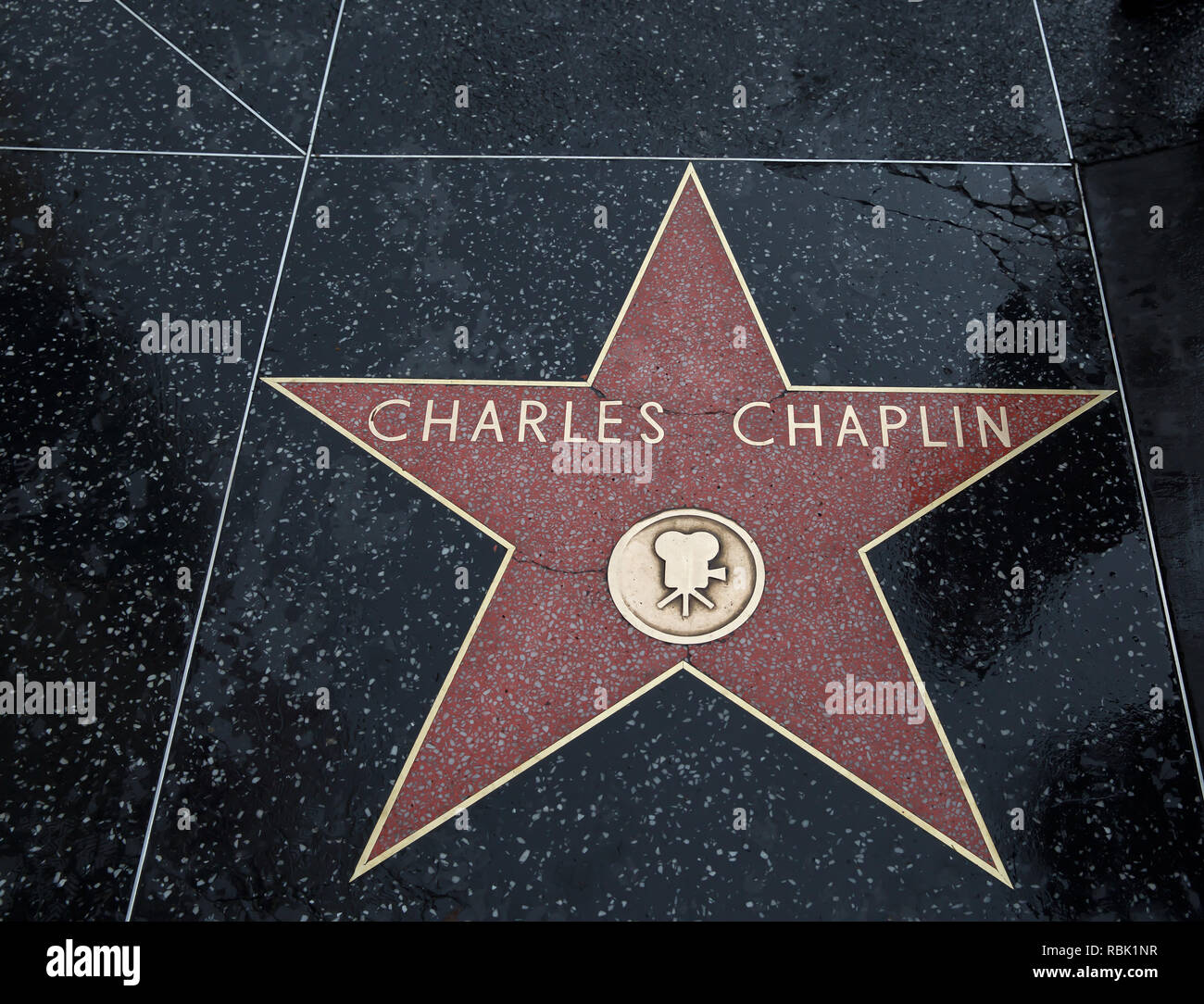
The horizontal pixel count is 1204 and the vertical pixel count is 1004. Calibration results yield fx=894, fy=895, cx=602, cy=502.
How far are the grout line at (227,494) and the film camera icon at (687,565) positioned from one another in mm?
978

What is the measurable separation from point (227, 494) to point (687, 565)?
1054 mm

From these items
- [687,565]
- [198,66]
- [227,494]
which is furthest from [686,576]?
[198,66]

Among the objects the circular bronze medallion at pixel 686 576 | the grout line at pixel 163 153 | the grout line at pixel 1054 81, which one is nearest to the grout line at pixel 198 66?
the grout line at pixel 163 153

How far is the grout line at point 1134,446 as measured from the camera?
1837 mm

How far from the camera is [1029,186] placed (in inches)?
92.9

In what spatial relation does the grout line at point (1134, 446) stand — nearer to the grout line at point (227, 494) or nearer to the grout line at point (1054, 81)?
the grout line at point (1054, 81)

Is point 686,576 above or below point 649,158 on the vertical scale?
below

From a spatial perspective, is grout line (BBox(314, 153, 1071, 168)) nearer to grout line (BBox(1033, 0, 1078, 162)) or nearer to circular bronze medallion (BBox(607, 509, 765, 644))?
grout line (BBox(1033, 0, 1078, 162))

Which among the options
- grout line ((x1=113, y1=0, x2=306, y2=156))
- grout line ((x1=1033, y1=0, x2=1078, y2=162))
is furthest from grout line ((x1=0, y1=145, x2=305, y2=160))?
grout line ((x1=1033, y1=0, x2=1078, y2=162))

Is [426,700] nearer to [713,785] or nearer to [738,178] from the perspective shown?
[713,785]

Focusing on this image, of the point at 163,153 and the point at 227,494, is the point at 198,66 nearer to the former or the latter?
the point at 163,153

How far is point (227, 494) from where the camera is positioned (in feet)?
6.68
